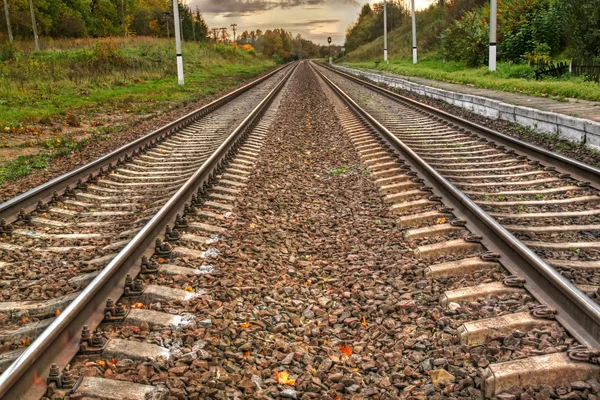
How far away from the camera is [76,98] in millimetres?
18641

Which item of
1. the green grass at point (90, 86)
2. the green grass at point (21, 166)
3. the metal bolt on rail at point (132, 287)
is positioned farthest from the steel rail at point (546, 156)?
the green grass at point (90, 86)

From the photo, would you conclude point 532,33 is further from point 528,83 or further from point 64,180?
point 64,180

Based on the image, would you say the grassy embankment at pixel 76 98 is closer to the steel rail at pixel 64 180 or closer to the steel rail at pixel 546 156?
the steel rail at pixel 64 180

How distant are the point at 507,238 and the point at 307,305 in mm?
1679

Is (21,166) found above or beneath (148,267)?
above

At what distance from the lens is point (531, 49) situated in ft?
81.0

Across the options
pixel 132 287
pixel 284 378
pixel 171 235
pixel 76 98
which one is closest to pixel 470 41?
pixel 76 98

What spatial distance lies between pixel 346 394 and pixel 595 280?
2121 millimetres

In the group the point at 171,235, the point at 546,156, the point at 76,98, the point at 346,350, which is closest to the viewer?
the point at 346,350

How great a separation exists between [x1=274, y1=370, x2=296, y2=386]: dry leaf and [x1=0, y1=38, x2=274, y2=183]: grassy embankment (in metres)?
6.59

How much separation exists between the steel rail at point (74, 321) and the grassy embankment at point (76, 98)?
4.59 meters

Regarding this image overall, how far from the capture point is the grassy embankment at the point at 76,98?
1095cm

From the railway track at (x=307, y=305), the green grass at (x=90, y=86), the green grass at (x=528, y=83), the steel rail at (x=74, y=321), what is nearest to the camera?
the steel rail at (x=74, y=321)

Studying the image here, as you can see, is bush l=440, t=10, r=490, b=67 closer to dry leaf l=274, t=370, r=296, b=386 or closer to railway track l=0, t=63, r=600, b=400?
railway track l=0, t=63, r=600, b=400
